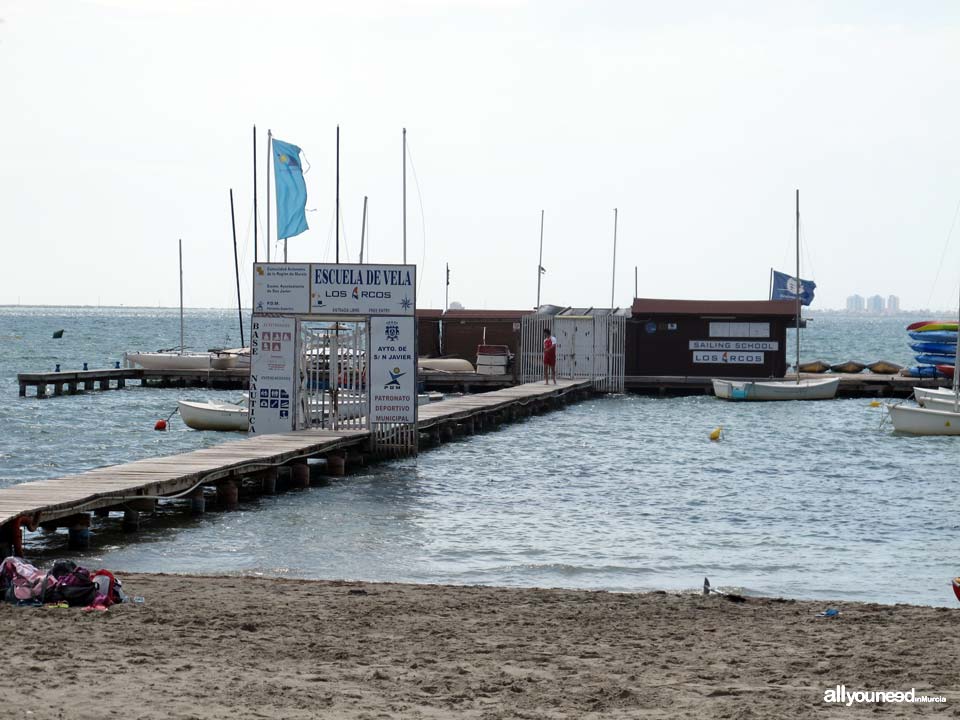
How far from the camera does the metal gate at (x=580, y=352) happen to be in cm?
5016

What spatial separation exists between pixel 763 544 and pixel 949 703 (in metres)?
9.19

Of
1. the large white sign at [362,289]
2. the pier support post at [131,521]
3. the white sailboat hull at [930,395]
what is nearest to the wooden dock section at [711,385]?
the white sailboat hull at [930,395]

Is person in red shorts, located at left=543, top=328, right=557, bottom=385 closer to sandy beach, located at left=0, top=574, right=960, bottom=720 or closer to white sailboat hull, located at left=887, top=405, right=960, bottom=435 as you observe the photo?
white sailboat hull, located at left=887, top=405, right=960, bottom=435

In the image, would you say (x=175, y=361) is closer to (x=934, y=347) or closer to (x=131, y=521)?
(x=934, y=347)

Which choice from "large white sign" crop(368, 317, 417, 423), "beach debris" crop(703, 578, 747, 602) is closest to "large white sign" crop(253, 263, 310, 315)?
"large white sign" crop(368, 317, 417, 423)

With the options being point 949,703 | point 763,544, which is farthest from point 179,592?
point 763,544

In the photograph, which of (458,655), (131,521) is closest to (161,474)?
(131,521)

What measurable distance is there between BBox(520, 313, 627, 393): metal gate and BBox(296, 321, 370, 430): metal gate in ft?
73.2

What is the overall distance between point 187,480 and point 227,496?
146 centimetres

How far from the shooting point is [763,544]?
1834 centimetres

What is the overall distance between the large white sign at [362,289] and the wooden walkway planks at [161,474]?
2.52 m

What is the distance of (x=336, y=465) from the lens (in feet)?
84.1

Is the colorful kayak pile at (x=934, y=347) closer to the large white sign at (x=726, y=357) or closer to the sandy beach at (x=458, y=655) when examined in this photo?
the large white sign at (x=726, y=357)

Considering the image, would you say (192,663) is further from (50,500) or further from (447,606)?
(50,500)
